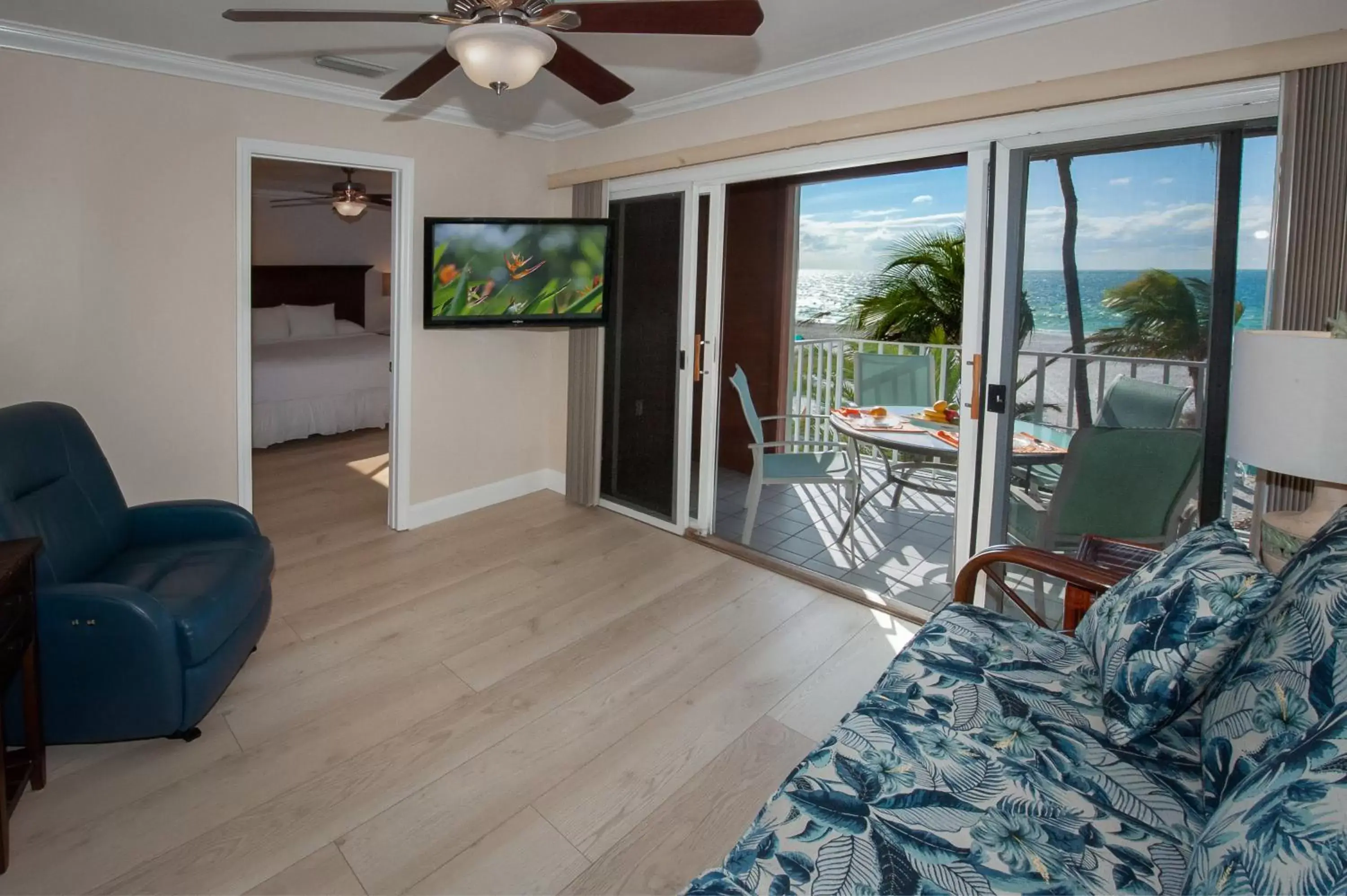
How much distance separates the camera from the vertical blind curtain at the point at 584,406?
4.62 m

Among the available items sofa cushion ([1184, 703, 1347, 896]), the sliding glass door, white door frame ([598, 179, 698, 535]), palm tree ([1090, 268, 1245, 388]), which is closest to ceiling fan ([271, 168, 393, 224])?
white door frame ([598, 179, 698, 535])

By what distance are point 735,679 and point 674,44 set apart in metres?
2.49

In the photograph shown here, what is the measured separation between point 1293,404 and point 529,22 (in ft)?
6.58

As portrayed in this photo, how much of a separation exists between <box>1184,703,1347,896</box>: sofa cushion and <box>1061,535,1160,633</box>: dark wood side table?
3.21 ft

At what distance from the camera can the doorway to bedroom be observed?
4.43 m

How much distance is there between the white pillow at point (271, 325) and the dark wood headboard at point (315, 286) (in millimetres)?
360

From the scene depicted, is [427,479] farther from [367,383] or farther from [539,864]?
[539,864]

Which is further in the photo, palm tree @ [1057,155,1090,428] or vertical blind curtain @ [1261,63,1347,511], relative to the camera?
palm tree @ [1057,155,1090,428]

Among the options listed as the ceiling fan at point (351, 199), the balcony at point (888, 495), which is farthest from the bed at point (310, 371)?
the balcony at point (888, 495)

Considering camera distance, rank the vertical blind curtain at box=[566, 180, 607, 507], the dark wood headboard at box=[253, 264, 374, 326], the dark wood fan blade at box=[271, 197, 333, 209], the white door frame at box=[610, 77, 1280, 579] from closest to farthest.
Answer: the white door frame at box=[610, 77, 1280, 579]
the vertical blind curtain at box=[566, 180, 607, 507]
the dark wood fan blade at box=[271, 197, 333, 209]
the dark wood headboard at box=[253, 264, 374, 326]

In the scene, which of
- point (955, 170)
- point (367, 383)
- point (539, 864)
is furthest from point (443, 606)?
point (955, 170)

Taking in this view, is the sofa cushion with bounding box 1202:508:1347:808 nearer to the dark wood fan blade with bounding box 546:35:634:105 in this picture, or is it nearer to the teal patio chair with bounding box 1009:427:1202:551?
the teal patio chair with bounding box 1009:427:1202:551

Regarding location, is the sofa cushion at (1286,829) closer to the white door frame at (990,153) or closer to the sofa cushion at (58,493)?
the white door frame at (990,153)

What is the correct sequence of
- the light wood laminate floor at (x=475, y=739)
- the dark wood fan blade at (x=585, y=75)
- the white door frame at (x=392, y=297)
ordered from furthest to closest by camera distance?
the white door frame at (x=392, y=297) → the dark wood fan blade at (x=585, y=75) → the light wood laminate floor at (x=475, y=739)
